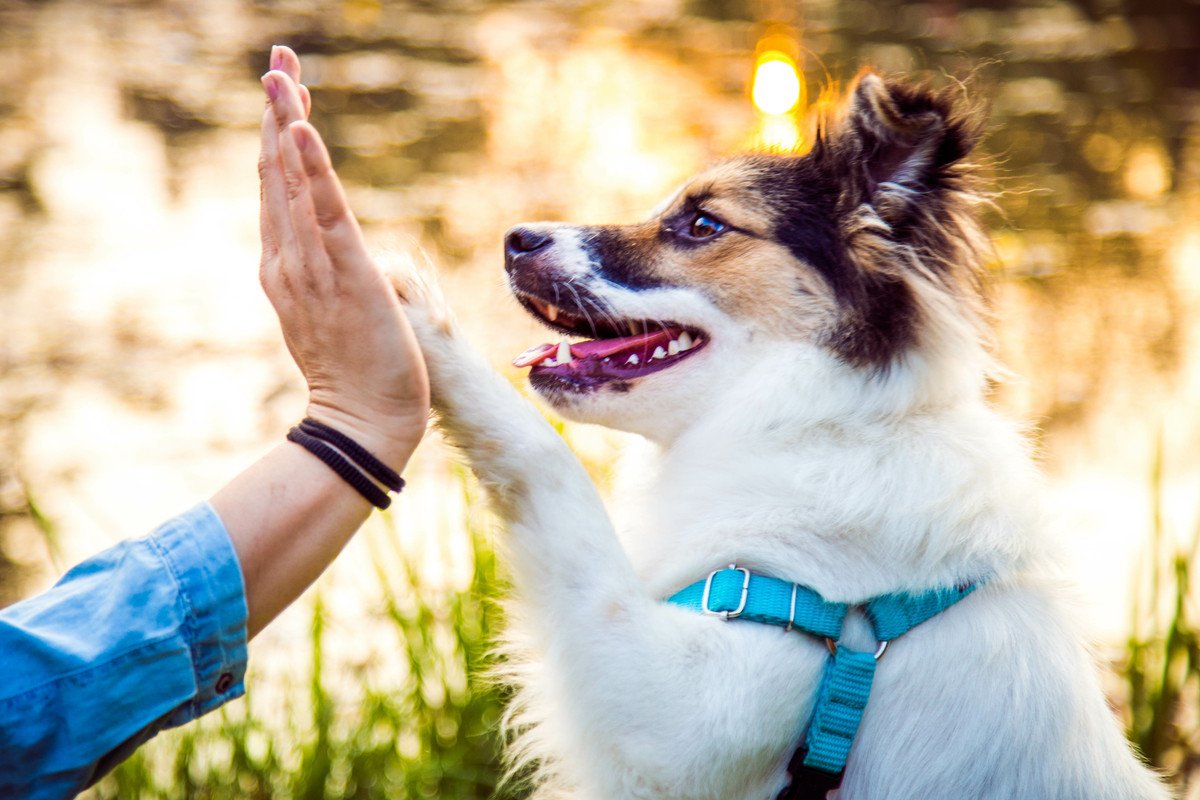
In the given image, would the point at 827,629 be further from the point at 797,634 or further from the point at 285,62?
the point at 285,62

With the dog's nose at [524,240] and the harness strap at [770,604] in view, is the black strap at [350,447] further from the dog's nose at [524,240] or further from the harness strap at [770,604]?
the dog's nose at [524,240]

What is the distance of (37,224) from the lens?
675cm

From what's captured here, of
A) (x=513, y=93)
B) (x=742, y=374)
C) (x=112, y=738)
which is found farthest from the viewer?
(x=513, y=93)

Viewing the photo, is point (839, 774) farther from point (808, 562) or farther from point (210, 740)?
point (210, 740)

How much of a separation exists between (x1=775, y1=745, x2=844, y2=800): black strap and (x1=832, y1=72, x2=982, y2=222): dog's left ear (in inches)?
42.7

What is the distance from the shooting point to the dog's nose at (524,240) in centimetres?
240

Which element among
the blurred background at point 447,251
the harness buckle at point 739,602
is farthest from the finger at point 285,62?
the harness buckle at point 739,602

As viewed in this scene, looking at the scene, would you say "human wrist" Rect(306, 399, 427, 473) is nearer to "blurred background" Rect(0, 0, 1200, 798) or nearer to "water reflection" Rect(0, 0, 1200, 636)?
"blurred background" Rect(0, 0, 1200, 798)

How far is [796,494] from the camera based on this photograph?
2.10 meters

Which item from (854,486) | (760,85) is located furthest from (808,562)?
(760,85)

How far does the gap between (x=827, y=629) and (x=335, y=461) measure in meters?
0.87

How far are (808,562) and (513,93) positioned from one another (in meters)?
6.97

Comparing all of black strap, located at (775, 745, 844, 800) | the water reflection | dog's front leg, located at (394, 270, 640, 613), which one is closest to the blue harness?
black strap, located at (775, 745, 844, 800)

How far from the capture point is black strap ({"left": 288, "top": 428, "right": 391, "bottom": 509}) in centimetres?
166
